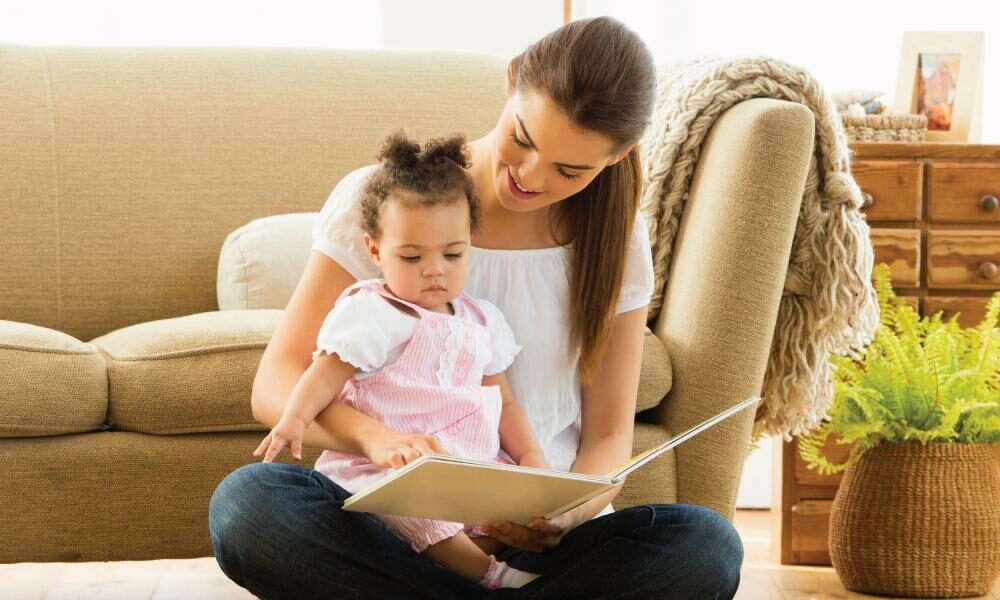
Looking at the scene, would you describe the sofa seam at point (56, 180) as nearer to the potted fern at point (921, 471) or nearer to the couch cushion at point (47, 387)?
the couch cushion at point (47, 387)

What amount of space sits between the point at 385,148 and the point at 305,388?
27 centimetres

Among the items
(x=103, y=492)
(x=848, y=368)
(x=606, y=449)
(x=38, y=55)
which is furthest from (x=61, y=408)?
(x=848, y=368)

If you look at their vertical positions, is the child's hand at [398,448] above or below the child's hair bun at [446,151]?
below

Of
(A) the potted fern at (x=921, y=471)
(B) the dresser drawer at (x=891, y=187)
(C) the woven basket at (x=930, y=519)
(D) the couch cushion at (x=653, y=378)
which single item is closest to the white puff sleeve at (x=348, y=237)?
(D) the couch cushion at (x=653, y=378)

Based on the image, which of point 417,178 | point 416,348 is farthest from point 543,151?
point 416,348

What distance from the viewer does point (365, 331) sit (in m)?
1.12

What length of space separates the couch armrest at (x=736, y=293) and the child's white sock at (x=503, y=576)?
443mm

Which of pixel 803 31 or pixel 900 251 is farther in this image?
pixel 803 31

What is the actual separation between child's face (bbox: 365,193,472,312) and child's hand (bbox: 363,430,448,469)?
0.16m

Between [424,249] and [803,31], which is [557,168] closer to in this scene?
[424,249]

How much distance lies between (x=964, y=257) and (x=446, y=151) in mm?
1321

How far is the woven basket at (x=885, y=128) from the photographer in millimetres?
2240

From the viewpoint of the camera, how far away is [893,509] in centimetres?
196

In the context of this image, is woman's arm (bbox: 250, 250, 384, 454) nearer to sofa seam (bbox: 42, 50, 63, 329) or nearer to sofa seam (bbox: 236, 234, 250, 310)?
sofa seam (bbox: 236, 234, 250, 310)
